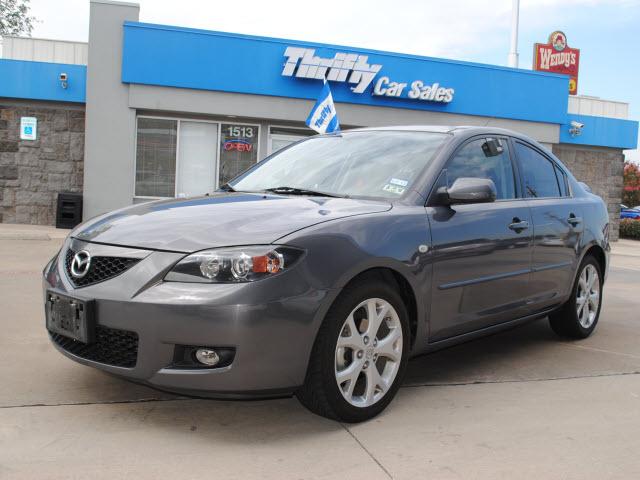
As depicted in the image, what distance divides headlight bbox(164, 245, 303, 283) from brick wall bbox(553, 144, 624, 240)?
18.9 metres

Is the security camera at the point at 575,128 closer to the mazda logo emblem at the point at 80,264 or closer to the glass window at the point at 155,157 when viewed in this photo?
the glass window at the point at 155,157

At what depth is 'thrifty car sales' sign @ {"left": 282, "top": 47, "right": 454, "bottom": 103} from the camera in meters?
16.1

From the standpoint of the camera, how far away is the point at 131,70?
1502 cm

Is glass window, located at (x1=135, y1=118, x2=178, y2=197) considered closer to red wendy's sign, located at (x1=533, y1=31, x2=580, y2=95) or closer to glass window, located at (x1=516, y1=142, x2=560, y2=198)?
glass window, located at (x1=516, y1=142, x2=560, y2=198)

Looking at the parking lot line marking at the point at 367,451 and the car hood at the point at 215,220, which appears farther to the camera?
the car hood at the point at 215,220

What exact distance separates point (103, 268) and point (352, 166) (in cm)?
176

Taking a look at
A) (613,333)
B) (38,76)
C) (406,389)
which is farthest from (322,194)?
(38,76)

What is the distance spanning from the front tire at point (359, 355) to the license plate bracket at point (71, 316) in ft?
3.43

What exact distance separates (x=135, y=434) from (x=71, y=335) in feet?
1.87

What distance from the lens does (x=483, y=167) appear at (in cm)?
458

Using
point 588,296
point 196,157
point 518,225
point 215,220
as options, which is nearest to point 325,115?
point 196,157

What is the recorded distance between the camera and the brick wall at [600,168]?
2044 centimetres

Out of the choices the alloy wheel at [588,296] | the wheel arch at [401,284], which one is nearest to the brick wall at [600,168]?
the alloy wheel at [588,296]

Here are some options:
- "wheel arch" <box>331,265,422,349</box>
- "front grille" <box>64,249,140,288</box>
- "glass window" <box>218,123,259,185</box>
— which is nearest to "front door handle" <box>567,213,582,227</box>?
"wheel arch" <box>331,265,422,349</box>
